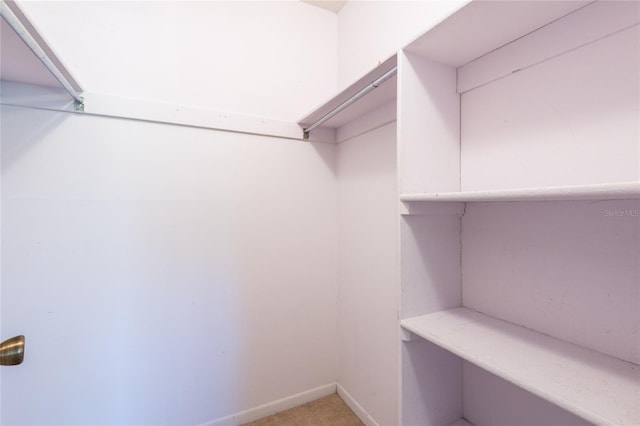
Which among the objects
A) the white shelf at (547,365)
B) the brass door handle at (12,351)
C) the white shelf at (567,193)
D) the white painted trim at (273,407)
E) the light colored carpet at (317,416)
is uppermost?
the white shelf at (567,193)

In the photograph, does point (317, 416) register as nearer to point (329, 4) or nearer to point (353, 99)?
point (353, 99)

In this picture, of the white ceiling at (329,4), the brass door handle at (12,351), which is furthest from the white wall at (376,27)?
the brass door handle at (12,351)

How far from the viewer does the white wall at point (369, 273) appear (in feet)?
4.66

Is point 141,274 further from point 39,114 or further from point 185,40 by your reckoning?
point 185,40

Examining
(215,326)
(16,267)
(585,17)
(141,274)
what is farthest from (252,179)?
(585,17)

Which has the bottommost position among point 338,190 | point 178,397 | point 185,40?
point 178,397

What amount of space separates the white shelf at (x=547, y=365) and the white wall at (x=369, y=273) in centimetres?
51

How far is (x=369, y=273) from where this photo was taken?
1.59 metres

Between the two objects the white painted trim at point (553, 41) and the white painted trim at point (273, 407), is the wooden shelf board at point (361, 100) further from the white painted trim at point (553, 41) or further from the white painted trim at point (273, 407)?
the white painted trim at point (273, 407)

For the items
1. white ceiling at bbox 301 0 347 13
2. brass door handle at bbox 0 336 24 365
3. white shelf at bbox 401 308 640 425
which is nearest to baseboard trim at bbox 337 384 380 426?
white shelf at bbox 401 308 640 425

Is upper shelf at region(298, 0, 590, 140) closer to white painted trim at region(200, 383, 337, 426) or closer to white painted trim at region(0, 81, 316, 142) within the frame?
white painted trim at region(0, 81, 316, 142)

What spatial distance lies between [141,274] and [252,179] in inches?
30.9

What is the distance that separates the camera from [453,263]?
1009mm

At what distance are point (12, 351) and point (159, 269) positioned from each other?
0.60 metres
